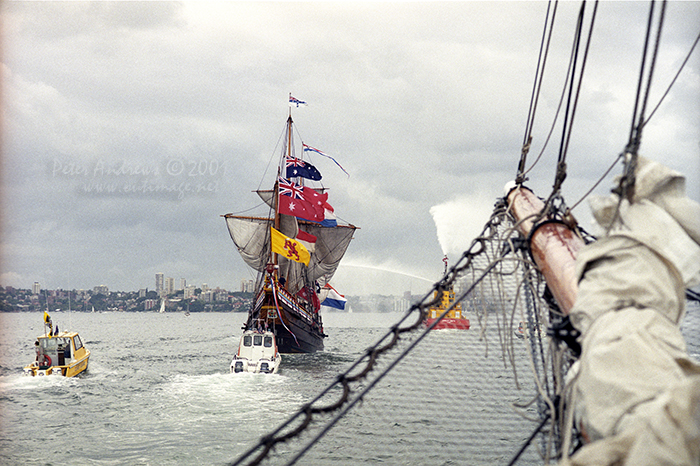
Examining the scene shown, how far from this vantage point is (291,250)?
35.8 m

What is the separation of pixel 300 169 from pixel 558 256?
34757mm

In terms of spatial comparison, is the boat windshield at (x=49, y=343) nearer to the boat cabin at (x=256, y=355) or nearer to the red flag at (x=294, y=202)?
the boat cabin at (x=256, y=355)

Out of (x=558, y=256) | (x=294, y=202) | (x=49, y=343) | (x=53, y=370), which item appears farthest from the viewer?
(x=294, y=202)

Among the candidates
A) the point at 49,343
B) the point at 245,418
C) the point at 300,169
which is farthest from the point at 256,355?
the point at 300,169

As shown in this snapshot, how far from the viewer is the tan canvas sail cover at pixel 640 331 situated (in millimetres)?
1619

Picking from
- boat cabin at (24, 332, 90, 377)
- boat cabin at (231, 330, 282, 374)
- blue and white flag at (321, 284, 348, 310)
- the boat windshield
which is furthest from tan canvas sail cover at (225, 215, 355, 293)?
the boat windshield

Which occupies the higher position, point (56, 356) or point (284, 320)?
point (284, 320)

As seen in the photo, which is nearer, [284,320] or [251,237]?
[284,320]

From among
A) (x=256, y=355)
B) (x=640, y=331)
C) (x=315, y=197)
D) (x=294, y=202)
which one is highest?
(x=315, y=197)

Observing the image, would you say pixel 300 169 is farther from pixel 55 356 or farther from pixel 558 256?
pixel 558 256

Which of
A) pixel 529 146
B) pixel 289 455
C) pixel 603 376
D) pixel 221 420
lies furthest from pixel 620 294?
pixel 221 420

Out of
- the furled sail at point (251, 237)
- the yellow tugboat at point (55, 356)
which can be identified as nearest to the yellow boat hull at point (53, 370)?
the yellow tugboat at point (55, 356)

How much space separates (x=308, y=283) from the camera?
4309cm

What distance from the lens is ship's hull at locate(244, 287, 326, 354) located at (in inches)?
1330
